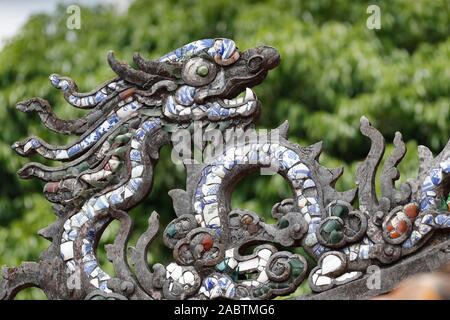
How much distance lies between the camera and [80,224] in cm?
570

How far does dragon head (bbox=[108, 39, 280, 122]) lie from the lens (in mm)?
5645

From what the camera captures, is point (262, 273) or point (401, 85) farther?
point (401, 85)

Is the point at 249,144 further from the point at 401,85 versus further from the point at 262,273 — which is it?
the point at 401,85

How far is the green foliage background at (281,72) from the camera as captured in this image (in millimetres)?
9227

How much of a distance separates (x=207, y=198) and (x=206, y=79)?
535mm

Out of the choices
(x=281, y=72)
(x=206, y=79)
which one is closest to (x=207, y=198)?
(x=206, y=79)

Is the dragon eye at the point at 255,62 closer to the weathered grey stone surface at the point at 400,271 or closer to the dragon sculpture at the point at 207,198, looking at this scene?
the dragon sculpture at the point at 207,198

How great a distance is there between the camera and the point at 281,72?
962 cm

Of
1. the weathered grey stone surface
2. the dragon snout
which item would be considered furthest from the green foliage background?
the weathered grey stone surface

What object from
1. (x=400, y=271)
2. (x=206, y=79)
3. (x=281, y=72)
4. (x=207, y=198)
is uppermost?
(x=281, y=72)

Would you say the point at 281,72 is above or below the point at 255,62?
above

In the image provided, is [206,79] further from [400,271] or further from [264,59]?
[400,271]

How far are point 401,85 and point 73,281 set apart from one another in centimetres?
431

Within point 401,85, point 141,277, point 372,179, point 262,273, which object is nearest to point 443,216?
point 372,179
